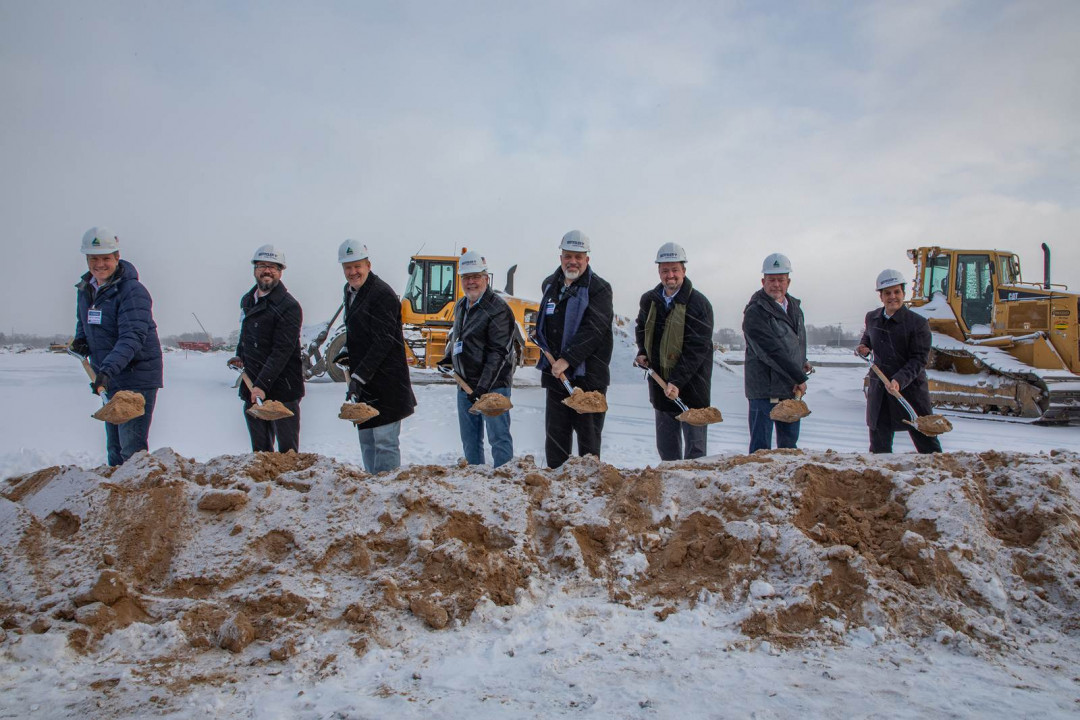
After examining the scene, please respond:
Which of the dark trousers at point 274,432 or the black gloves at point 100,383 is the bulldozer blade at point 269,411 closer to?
the dark trousers at point 274,432

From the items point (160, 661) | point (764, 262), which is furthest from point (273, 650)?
point (764, 262)

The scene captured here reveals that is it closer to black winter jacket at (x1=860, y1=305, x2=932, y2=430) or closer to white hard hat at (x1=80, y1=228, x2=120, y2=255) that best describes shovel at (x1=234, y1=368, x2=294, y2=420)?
white hard hat at (x1=80, y1=228, x2=120, y2=255)

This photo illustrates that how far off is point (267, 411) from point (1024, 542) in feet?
13.0

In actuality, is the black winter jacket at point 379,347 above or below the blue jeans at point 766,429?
above

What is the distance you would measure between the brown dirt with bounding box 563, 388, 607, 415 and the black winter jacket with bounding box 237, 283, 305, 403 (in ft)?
5.97

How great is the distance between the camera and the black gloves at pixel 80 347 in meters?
4.34

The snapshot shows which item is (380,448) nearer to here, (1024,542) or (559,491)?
(559,491)

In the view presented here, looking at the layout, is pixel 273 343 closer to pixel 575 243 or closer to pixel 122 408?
pixel 122 408

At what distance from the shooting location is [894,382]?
14.6 ft

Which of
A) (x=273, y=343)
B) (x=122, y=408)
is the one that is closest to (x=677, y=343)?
(x=273, y=343)

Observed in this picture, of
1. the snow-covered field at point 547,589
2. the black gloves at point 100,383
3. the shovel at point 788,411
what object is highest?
the black gloves at point 100,383

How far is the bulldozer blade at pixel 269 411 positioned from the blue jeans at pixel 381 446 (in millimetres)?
510

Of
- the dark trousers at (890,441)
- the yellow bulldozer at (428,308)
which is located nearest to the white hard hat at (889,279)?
the dark trousers at (890,441)

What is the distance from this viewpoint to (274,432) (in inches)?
170
